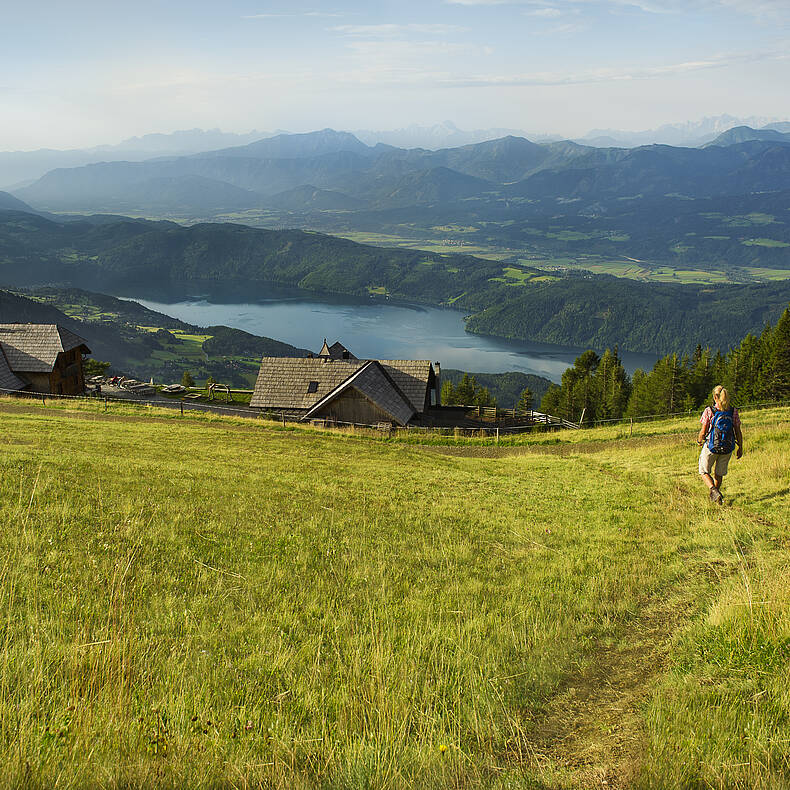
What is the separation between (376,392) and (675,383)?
5773 centimetres

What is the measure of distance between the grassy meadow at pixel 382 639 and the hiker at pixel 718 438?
590 millimetres


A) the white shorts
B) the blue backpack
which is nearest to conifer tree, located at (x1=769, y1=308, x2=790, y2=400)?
the white shorts

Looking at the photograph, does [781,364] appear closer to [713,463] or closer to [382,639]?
[713,463]

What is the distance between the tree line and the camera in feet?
217

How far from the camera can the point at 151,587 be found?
7.10 m

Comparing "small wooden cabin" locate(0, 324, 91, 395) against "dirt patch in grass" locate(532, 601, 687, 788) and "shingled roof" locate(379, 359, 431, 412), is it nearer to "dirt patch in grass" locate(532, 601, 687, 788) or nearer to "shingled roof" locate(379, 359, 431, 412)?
"shingled roof" locate(379, 359, 431, 412)

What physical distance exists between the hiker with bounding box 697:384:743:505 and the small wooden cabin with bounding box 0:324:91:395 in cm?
4655

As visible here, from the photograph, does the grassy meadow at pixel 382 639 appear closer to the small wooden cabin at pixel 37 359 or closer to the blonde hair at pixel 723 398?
the blonde hair at pixel 723 398

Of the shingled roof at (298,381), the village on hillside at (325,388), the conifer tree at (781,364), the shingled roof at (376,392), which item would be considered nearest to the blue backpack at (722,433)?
the village on hillside at (325,388)

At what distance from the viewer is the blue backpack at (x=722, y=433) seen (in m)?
11.3

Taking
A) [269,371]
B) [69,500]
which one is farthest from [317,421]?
[69,500]

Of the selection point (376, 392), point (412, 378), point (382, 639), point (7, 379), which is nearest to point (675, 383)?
point (412, 378)

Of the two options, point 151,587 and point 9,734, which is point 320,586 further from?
point 9,734

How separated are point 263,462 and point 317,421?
16595 millimetres
